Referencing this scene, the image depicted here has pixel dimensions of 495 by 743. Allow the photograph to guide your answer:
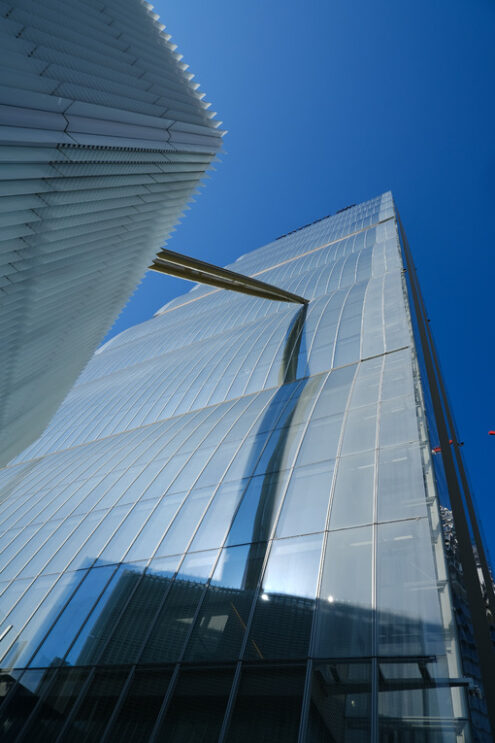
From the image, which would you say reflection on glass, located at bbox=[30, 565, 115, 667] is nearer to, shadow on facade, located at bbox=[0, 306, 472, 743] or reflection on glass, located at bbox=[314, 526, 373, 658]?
shadow on facade, located at bbox=[0, 306, 472, 743]

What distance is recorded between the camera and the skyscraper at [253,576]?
617 cm

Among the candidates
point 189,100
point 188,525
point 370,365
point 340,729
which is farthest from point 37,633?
point 189,100

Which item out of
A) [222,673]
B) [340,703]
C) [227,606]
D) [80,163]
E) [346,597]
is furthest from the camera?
[80,163]

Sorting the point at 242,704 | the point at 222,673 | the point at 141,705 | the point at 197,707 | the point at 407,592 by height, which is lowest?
the point at 141,705

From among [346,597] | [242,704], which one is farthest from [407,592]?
[242,704]

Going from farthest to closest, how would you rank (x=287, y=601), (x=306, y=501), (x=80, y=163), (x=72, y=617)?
1. (x=306, y=501)
2. (x=72, y=617)
3. (x=80, y=163)
4. (x=287, y=601)

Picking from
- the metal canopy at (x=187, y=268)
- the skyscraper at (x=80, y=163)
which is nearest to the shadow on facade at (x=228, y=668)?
the skyscraper at (x=80, y=163)

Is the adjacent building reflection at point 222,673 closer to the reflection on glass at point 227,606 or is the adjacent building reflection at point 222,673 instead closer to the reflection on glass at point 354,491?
the reflection on glass at point 227,606

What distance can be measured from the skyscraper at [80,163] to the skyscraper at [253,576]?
5907 mm

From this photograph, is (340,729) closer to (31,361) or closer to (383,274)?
(31,361)

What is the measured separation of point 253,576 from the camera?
855 cm

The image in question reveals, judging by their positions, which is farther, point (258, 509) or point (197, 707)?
point (258, 509)

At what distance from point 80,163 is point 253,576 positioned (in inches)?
361

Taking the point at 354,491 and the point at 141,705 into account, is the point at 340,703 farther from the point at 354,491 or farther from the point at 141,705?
the point at 354,491
